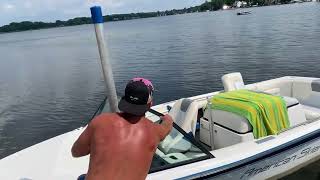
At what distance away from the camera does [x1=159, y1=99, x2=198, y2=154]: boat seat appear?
5.22m

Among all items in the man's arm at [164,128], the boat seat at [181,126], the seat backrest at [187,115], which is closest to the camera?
the man's arm at [164,128]

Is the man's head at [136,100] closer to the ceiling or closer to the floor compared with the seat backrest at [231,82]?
closer to the ceiling

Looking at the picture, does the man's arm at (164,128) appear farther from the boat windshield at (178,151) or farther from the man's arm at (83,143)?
the boat windshield at (178,151)

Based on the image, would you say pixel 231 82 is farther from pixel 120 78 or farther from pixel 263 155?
pixel 120 78

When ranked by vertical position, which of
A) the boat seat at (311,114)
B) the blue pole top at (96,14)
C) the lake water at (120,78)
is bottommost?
the lake water at (120,78)

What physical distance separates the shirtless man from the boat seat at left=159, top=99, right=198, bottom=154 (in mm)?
2086

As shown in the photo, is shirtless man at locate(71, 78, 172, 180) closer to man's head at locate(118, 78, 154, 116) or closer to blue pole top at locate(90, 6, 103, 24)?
man's head at locate(118, 78, 154, 116)

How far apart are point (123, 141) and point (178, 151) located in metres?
2.43

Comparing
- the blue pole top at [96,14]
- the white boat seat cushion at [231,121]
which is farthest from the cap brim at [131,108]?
Answer: the white boat seat cushion at [231,121]

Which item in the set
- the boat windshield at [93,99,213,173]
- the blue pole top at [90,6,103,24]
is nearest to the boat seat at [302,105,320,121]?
→ the boat windshield at [93,99,213,173]

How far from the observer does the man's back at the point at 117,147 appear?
2922 mm

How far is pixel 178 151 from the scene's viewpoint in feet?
17.3

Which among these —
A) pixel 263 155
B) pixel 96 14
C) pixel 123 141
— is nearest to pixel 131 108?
pixel 123 141

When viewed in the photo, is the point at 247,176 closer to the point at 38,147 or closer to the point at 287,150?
the point at 287,150
